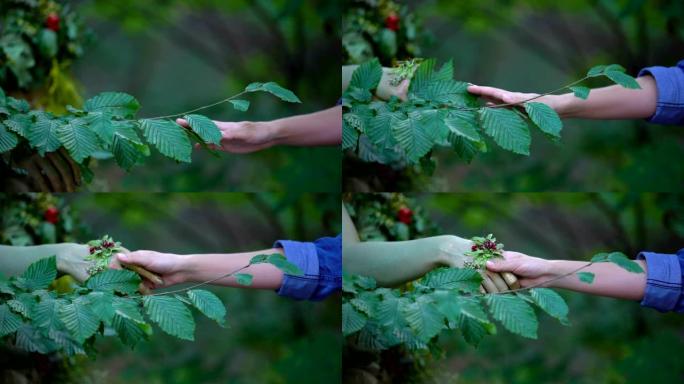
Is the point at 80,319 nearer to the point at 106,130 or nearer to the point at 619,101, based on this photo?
the point at 106,130

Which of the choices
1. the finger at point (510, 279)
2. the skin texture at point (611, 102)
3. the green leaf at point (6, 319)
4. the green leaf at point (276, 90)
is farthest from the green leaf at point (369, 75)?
the green leaf at point (6, 319)

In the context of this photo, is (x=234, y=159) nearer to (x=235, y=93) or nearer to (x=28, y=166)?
(x=235, y=93)

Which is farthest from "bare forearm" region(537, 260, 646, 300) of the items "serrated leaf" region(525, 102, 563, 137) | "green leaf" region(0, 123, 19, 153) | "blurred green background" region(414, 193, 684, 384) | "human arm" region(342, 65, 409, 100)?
"green leaf" region(0, 123, 19, 153)

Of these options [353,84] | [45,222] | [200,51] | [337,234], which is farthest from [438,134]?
[45,222]

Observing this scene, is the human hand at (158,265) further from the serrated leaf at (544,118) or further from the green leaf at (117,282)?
the serrated leaf at (544,118)

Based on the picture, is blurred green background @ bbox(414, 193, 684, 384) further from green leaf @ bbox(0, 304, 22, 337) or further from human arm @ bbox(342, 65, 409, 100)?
green leaf @ bbox(0, 304, 22, 337)

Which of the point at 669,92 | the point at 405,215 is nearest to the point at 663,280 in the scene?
the point at 669,92

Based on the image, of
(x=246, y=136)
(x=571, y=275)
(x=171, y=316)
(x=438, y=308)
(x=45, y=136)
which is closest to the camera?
(x=438, y=308)
